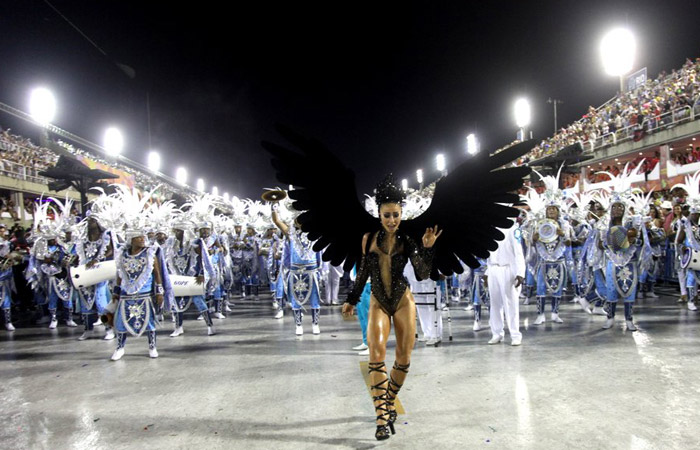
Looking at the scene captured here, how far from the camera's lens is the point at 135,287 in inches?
245

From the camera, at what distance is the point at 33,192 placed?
17078 mm

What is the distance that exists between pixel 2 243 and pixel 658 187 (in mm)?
21717

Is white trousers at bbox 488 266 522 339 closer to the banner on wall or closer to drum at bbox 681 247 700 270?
drum at bbox 681 247 700 270

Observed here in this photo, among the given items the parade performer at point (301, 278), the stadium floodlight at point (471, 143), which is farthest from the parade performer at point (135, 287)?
the stadium floodlight at point (471, 143)

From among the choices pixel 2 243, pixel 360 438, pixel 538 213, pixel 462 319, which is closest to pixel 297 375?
pixel 360 438

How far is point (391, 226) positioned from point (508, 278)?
3.37 metres

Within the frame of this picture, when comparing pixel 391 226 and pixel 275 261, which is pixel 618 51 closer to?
pixel 275 261

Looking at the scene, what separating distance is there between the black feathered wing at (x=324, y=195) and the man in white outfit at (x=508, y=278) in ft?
9.96

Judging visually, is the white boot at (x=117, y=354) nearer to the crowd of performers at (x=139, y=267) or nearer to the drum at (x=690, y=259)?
the crowd of performers at (x=139, y=267)

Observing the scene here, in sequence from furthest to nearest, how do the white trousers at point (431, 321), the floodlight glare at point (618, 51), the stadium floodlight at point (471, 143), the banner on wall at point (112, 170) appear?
the stadium floodlight at point (471, 143) < the floodlight glare at point (618, 51) < the banner on wall at point (112, 170) < the white trousers at point (431, 321)

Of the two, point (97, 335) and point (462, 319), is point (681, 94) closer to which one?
point (462, 319)

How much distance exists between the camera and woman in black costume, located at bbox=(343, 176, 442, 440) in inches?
137

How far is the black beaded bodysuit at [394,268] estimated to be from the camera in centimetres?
361

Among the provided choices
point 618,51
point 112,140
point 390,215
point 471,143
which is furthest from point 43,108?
point 618,51
